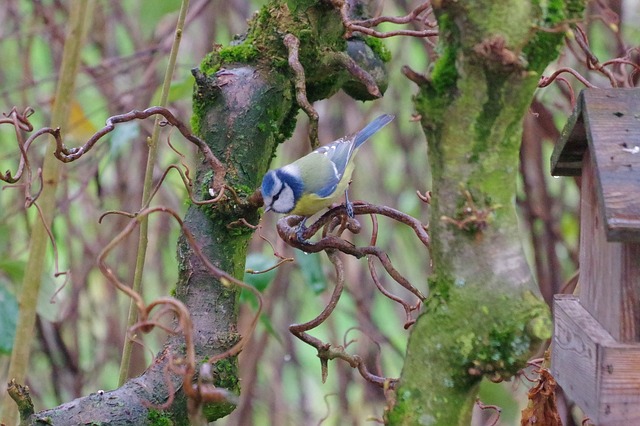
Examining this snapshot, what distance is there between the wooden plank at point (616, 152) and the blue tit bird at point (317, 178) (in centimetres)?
64

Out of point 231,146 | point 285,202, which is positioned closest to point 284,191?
point 285,202

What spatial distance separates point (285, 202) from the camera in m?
1.78

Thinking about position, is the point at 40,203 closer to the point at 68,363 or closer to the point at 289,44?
the point at 289,44

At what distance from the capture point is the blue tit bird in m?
1.79

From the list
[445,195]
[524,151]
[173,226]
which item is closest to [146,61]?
[173,226]

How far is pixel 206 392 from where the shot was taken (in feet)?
2.49

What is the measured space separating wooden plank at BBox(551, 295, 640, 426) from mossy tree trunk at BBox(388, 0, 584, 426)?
13.5 inches

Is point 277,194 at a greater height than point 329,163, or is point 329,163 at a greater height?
point 277,194

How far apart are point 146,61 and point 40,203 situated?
143 cm

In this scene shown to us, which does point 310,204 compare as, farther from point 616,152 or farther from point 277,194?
point 616,152

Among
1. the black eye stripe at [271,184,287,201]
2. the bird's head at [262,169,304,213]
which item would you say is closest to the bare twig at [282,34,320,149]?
the bird's head at [262,169,304,213]

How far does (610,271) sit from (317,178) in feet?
2.97

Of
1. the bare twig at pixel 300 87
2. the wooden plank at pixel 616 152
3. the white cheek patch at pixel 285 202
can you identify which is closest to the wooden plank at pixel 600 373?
the wooden plank at pixel 616 152

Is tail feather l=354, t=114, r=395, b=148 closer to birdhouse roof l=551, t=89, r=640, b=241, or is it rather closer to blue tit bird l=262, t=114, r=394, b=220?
blue tit bird l=262, t=114, r=394, b=220
